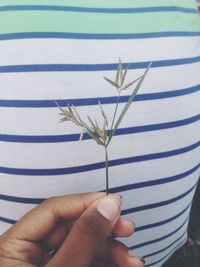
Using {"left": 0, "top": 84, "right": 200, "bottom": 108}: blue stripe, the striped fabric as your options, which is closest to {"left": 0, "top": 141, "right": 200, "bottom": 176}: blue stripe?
the striped fabric

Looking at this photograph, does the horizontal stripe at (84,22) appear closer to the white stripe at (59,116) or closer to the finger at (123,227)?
the white stripe at (59,116)

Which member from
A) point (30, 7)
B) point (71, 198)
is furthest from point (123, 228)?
point (30, 7)

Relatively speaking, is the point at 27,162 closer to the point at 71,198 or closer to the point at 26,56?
the point at 71,198

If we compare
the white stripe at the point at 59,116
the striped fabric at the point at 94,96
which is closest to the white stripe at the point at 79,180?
the striped fabric at the point at 94,96

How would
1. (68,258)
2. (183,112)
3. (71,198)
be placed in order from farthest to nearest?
(183,112)
(71,198)
(68,258)

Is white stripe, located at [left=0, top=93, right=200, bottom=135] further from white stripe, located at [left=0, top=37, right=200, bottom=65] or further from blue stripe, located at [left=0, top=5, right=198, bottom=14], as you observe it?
blue stripe, located at [left=0, top=5, right=198, bottom=14]

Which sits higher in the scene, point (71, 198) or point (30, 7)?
point (30, 7)

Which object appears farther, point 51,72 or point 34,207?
point 34,207
